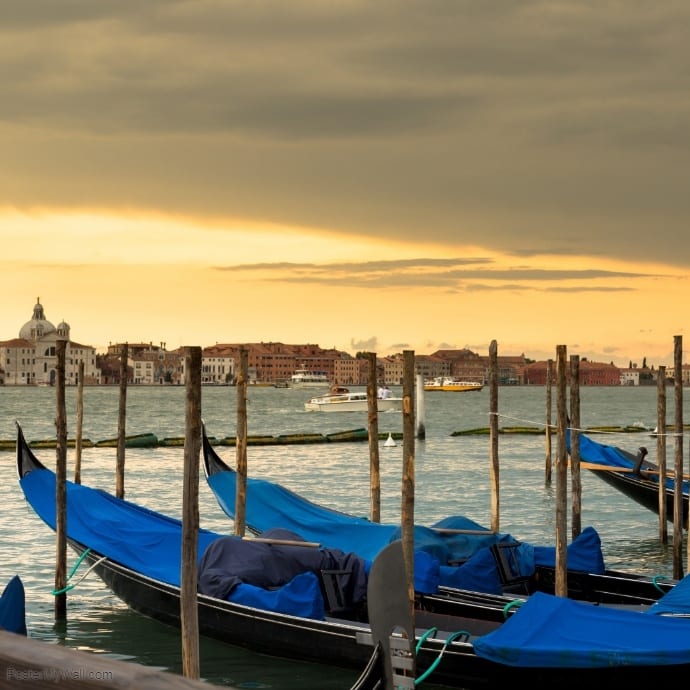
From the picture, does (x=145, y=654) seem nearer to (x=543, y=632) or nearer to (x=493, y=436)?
(x=543, y=632)

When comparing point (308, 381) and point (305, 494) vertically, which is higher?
point (308, 381)

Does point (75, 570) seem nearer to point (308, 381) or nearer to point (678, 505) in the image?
point (678, 505)

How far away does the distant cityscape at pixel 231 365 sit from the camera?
420 ft

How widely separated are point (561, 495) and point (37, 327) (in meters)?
134

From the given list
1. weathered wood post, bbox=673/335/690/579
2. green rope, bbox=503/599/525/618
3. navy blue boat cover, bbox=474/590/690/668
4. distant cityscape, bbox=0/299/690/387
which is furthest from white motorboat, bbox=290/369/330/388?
navy blue boat cover, bbox=474/590/690/668

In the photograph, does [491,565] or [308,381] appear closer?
[491,565]

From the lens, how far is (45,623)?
827 centimetres

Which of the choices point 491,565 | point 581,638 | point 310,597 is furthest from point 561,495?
point 581,638

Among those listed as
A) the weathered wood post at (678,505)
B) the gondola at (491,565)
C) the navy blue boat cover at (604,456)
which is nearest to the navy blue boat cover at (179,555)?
the gondola at (491,565)

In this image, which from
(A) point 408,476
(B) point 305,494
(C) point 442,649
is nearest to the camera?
(C) point 442,649

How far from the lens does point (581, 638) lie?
5426 millimetres

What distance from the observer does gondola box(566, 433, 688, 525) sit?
516 inches

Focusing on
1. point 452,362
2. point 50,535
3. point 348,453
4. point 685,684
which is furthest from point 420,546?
point 452,362

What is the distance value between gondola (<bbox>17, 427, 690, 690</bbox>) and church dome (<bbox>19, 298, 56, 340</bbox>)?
423ft
